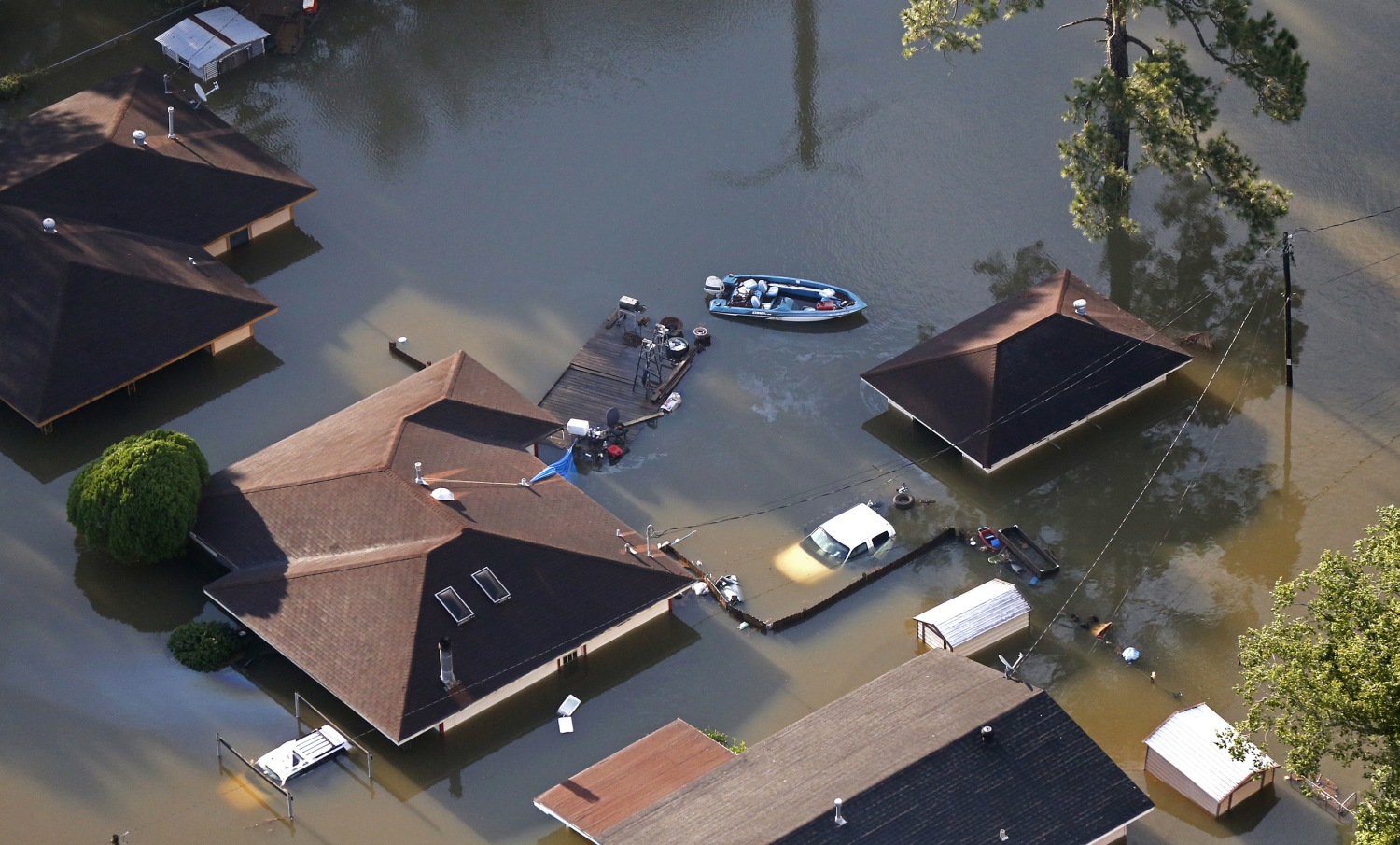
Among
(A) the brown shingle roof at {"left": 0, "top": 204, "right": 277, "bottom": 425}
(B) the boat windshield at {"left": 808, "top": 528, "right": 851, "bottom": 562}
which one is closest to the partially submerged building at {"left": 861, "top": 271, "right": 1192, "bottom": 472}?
(B) the boat windshield at {"left": 808, "top": 528, "right": 851, "bottom": 562}

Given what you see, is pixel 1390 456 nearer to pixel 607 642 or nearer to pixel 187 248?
pixel 607 642

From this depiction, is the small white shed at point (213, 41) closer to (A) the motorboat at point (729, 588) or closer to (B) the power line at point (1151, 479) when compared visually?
(A) the motorboat at point (729, 588)

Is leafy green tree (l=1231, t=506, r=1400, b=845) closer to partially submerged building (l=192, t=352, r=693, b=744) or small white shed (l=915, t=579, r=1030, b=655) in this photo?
small white shed (l=915, t=579, r=1030, b=655)

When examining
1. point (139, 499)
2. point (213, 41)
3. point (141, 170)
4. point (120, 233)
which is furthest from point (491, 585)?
point (213, 41)

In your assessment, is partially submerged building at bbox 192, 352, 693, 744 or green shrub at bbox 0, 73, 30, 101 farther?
green shrub at bbox 0, 73, 30, 101

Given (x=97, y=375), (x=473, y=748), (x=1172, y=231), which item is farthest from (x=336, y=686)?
(x=1172, y=231)
